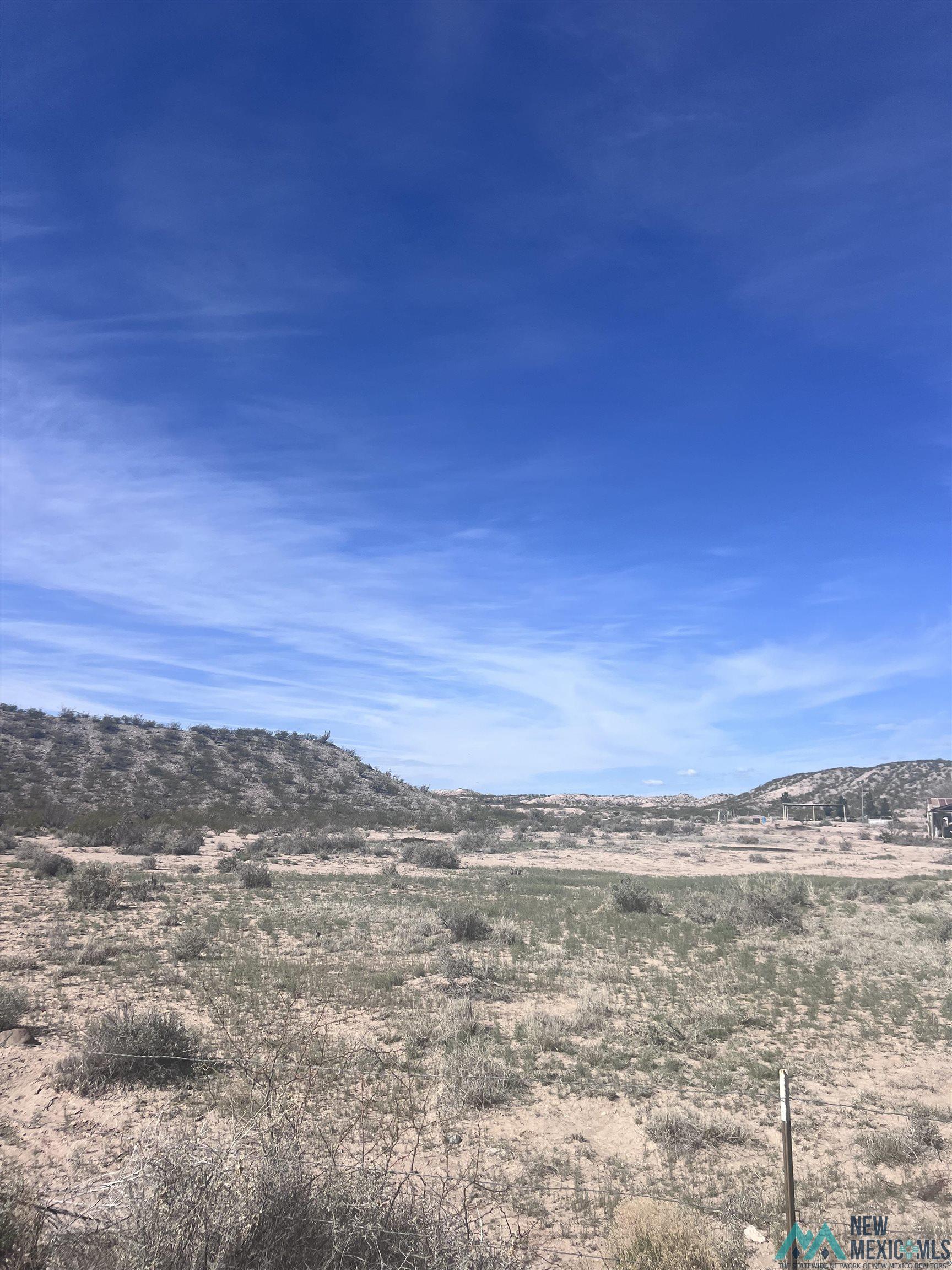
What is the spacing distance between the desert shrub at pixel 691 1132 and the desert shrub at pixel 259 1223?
11.0 feet

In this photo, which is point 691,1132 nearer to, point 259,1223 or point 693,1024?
point 693,1024

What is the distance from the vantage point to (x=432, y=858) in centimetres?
3631

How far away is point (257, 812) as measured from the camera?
5353 centimetres

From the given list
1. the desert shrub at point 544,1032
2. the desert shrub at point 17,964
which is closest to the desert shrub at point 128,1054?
the desert shrub at point 544,1032

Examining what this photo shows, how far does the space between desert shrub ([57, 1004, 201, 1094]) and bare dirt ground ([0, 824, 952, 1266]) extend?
6.2 inches

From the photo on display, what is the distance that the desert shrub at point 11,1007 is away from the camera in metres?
9.80

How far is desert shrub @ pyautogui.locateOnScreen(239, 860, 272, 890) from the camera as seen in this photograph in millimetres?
25422

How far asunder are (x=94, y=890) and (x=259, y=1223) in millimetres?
18984

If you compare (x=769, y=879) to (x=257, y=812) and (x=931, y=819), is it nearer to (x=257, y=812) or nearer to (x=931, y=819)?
(x=257, y=812)

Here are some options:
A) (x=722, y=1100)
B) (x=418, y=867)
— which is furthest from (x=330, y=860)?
(x=722, y=1100)

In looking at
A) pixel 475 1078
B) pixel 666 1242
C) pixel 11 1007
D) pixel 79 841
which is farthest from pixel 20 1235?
pixel 79 841

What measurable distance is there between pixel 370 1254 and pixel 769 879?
28.3m

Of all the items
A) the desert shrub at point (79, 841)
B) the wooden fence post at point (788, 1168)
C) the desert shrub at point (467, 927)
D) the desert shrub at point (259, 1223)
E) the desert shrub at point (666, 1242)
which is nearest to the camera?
the desert shrub at point (259, 1223)

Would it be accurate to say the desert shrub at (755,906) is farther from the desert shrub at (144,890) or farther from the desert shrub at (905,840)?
the desert shrub at (905,840)
